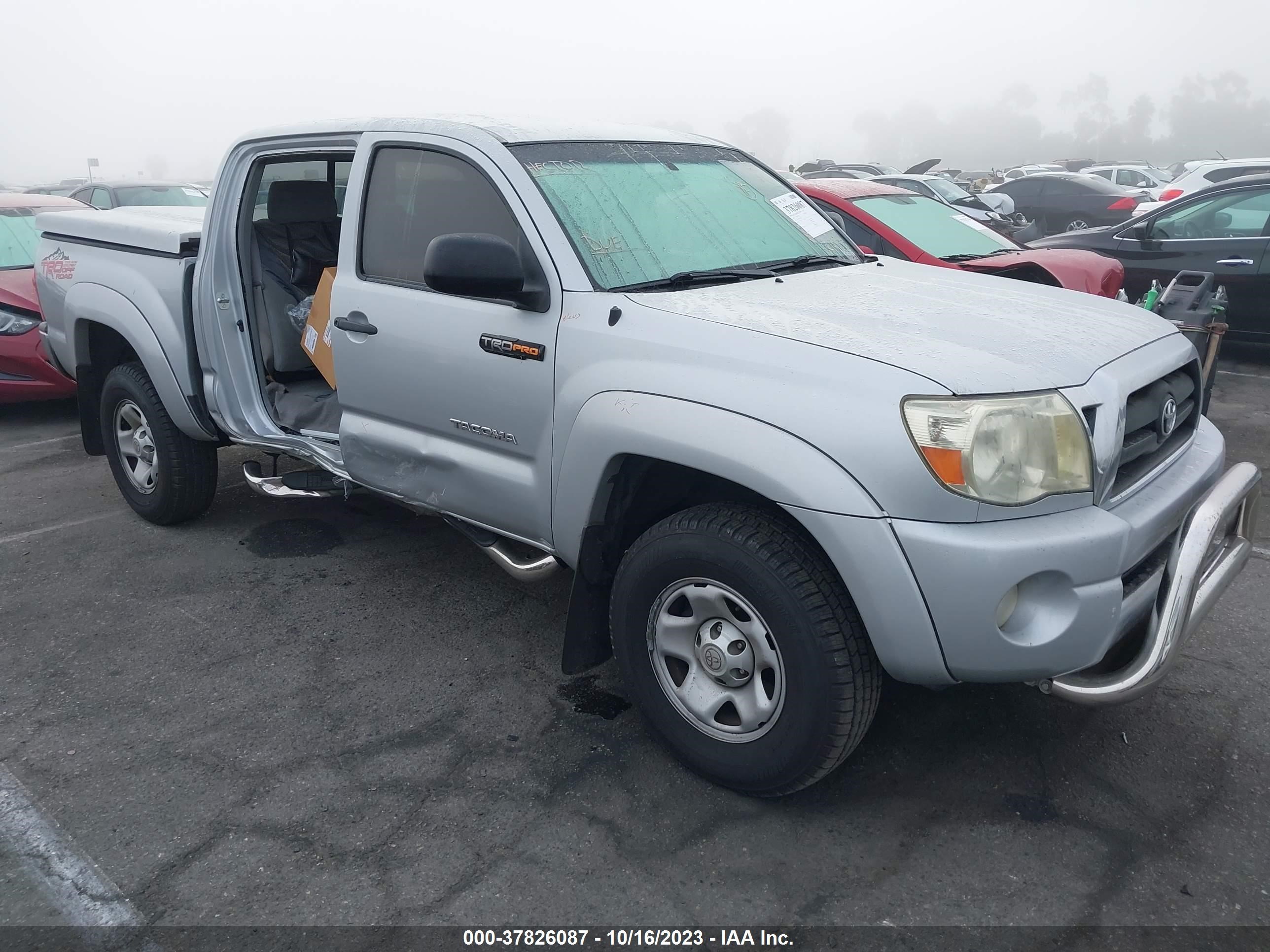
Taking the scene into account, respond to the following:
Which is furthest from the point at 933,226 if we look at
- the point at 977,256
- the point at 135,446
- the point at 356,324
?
the point at 135,446

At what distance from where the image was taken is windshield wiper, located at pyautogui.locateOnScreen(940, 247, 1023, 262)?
256 inches

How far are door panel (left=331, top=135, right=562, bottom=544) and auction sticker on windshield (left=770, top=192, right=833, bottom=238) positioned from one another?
3.82 feet

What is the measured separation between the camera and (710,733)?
9.26 ft

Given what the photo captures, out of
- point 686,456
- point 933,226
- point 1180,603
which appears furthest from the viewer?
point 933,226

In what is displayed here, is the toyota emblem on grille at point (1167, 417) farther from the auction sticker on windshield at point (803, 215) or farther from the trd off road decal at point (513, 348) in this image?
the trd off road decal at point (513, 348)

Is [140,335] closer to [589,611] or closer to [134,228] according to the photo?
[134,228]

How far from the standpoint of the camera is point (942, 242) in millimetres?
6730

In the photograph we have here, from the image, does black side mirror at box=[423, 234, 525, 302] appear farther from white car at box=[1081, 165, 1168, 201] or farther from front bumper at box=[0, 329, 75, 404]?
Result: white car at box=[1081, 165, 1168, 201]

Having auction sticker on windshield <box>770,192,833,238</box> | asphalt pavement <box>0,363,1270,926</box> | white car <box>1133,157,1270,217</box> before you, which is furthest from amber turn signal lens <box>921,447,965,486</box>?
white car <box>1133,157,1270,217</box>

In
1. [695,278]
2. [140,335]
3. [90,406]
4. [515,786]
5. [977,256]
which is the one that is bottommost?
[515,786]

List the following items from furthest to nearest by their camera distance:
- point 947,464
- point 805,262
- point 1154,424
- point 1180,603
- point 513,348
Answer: point 805,262 < point 513,348 < point 1154,424 < point 1180,603 < point 947,464

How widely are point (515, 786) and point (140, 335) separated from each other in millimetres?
2870

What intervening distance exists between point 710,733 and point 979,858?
0.77 m

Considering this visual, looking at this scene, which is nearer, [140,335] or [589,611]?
[589,611]
